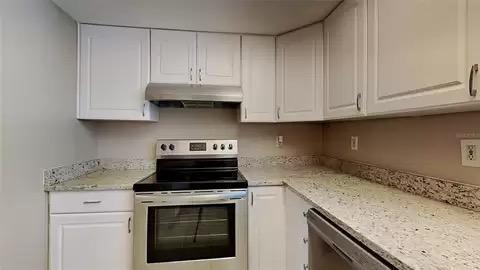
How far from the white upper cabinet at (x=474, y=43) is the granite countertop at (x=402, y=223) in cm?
46

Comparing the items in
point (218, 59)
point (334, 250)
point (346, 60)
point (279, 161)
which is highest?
point (218, 59)

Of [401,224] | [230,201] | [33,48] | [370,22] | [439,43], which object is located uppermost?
[370,22]

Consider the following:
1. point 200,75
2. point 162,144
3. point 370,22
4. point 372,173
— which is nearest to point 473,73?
point 370,22

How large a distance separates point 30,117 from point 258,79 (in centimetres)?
158

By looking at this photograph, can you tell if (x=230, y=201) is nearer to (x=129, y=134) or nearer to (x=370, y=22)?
(x=129, y=134)

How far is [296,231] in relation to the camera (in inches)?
66.1

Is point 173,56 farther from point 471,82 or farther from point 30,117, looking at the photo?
point 471,82

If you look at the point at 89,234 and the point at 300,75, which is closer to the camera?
the point at 89,234

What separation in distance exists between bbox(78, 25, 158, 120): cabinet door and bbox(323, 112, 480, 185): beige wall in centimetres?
169

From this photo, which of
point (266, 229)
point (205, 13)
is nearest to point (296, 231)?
point (266, 229)

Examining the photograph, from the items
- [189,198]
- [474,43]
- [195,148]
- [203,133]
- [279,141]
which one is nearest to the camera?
[474,43]

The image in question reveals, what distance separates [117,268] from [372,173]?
182 centimetres

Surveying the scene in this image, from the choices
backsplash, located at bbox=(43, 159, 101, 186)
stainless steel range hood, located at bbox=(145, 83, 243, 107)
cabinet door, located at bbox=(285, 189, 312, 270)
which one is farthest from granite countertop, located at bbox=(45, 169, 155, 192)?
cabinet door, located at bbox=(285, 189, 312, 270)

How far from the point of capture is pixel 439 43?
3.15ft
